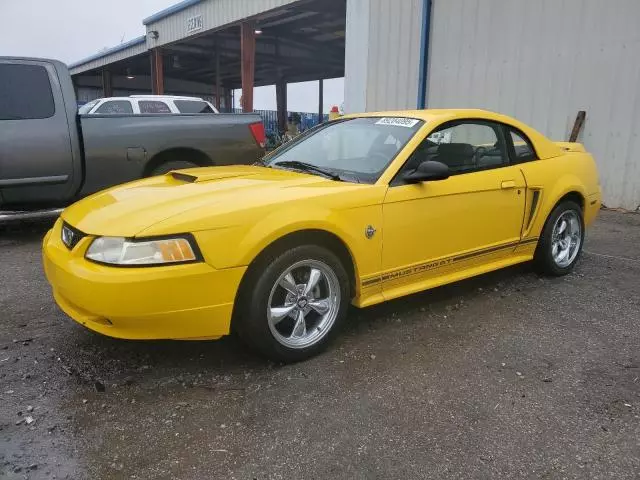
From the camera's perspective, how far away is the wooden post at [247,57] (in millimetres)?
15820

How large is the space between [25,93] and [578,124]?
735cm

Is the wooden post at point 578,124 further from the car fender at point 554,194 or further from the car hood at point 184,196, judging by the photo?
the car hood at point 184,196

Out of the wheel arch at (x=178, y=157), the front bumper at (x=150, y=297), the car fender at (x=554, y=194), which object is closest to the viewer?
the front bumper at (x=150, y=297)

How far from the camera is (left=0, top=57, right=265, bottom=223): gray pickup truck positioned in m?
5.26

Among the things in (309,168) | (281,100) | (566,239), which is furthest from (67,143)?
(281,100)

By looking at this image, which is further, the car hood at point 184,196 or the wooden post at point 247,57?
the wooden post at point 247,57

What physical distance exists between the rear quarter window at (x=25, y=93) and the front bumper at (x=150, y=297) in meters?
3.41

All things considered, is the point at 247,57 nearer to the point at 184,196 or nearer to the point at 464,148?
the point at 464,148

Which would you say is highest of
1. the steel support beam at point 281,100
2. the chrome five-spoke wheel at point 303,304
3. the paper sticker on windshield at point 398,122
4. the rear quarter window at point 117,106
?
the steel support beam at point 281,100

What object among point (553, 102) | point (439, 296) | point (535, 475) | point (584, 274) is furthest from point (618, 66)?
point (535, 475)

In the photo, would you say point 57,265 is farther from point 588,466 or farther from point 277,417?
point 588,466

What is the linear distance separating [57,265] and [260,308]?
3.57ft

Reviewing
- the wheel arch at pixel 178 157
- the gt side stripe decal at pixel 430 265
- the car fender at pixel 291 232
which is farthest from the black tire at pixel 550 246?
the wheel arch at pixel 178 157

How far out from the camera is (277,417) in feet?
7.89
